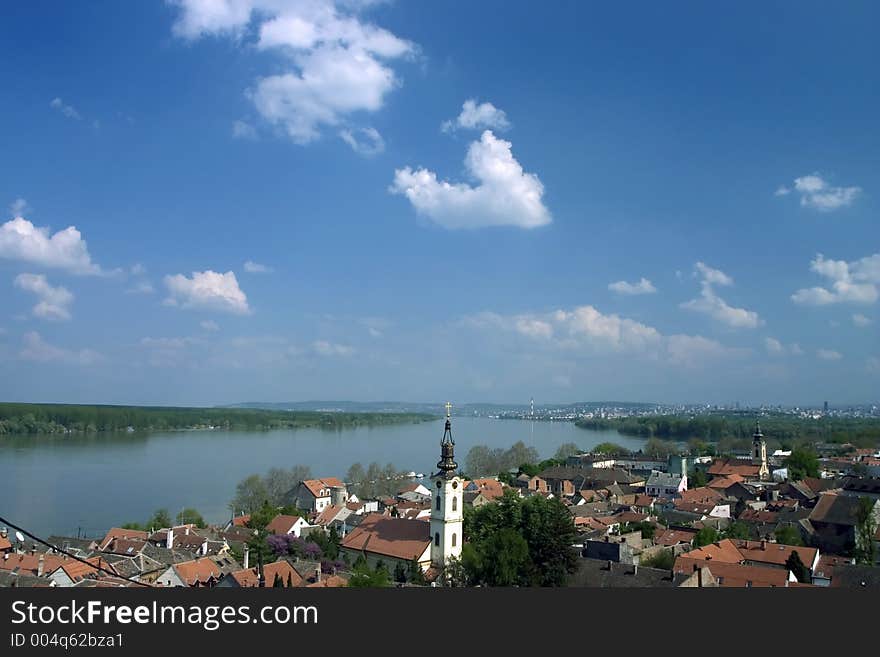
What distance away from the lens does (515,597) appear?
611 centimetres

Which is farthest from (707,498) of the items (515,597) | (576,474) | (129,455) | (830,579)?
(129,455)

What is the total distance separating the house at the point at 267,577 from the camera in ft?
48.4

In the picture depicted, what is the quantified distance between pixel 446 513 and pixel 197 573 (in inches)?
231

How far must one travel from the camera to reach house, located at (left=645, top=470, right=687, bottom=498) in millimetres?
34406

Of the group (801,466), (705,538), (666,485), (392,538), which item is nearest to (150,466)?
(666,485)

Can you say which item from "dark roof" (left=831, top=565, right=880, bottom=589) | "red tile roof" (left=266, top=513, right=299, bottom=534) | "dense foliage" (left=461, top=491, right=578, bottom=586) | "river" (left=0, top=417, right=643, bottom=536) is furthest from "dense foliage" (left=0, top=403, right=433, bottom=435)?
"dark roof" (left=831, top=565, right=880, bottom=589)

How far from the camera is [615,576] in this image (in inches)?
599

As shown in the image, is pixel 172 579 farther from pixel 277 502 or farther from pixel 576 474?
pixel 576 474

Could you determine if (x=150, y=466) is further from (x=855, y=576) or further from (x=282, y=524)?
(x=855, y=576)

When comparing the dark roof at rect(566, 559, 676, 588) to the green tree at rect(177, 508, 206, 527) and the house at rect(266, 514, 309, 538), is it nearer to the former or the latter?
the house at rect(266, 514, 309, 538)

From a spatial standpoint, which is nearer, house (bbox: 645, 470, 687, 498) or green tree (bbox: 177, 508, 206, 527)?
green tree (bbox: 177, 508, 206, 527)

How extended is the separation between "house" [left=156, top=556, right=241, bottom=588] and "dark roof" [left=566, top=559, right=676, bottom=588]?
25.7ft

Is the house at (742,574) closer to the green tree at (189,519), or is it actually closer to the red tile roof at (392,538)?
the red tile roof at (392,538)

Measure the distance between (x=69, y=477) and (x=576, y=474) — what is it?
87.8 ft
